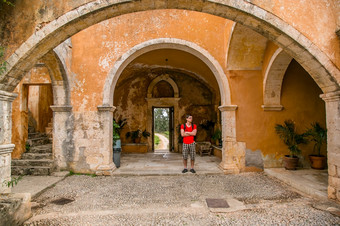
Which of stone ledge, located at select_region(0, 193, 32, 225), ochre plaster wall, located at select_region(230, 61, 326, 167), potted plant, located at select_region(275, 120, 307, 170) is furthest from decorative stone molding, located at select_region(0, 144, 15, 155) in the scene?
potted plant, located at select_region(275, 120, 307, 170)

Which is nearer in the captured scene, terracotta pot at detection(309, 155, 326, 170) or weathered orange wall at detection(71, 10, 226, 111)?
terracotta pot at detection(309, 155, 326, 170)

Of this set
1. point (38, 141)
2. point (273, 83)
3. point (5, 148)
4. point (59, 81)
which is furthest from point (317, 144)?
point (38, 141)

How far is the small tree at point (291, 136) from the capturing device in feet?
17.8

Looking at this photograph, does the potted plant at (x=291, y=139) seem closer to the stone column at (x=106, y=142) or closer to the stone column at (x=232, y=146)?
the stone column at (x=232, y=146)

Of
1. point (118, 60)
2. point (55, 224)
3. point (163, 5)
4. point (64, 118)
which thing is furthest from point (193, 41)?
point (55, 224)

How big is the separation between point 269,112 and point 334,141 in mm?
2528

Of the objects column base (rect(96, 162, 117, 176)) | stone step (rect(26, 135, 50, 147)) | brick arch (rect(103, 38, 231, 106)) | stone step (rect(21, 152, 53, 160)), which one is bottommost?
column base (rect(96, 162, 117, 176))

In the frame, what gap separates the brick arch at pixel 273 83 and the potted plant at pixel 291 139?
0.53 m

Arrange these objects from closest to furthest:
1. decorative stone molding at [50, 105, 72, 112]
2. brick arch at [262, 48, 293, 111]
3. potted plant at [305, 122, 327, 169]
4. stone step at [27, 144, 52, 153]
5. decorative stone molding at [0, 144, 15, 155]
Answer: decorative stone molding at [0, 144, 15, 155] → potted plant at [305, 122, 327, 169] → brick arch at [262, 48, 293, 111] → decorative stone molding at [50, 105, 72, 112] → stone step at [27, 144, 52, 153]

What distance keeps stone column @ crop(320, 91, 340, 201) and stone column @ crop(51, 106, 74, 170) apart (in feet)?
19.2

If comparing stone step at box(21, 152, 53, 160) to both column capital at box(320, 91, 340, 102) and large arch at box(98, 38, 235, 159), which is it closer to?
large arch at box(98, 38, 235, 159)

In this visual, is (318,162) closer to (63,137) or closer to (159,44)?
(159,44)

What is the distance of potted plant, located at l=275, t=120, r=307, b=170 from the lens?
5.34m

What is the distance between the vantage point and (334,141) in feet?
10.5
